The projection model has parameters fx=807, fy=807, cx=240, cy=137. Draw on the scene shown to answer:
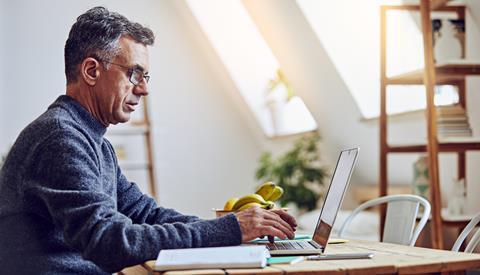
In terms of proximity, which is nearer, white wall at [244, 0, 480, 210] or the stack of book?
the stack of book

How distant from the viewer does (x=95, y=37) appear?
1928 mm

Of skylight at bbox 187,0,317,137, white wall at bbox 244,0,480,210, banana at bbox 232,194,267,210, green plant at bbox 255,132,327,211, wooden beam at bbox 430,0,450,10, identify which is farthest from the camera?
skylight at bbox 187,0,317,137

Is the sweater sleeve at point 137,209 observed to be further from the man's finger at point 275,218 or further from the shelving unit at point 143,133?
the shelving unit at point 143,133

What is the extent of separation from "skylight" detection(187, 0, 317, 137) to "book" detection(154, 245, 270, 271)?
492 cm

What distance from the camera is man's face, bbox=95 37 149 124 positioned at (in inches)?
76.5

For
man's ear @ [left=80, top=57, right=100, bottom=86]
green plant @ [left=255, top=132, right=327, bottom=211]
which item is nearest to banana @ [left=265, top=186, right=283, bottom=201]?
man's ear @ [left=80, top=57, right=100, bottom=86]

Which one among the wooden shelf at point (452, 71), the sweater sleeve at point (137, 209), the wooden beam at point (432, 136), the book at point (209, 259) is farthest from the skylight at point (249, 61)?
the book at point (209, 259)

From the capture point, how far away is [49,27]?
6824mm

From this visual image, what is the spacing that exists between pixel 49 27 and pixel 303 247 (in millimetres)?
5408

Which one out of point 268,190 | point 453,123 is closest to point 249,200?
point 268,190

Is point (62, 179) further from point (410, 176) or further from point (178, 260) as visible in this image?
point (410, 176)

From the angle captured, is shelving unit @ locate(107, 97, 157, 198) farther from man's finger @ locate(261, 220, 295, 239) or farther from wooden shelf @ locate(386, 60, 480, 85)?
man's finger @ locate(261, 220, 295, 239)

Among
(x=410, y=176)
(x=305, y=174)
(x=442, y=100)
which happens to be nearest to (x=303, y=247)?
(x=442, y=100)

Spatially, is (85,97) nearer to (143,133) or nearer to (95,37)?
(95,37)
